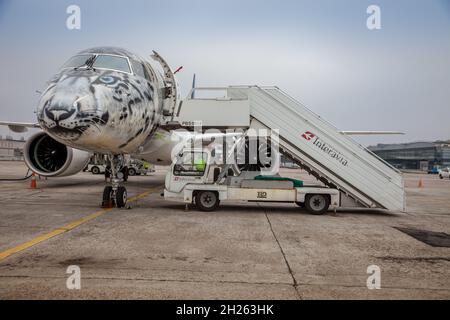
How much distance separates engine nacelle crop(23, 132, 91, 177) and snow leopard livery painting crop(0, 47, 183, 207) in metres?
Result: 4.68

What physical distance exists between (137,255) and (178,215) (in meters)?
4.13

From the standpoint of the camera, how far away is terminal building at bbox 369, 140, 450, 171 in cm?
9788

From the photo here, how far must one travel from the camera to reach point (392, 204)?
34.2 feet

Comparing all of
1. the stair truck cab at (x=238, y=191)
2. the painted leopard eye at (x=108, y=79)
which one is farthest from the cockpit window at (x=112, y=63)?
the stair truck cab at (x=238, y=191)

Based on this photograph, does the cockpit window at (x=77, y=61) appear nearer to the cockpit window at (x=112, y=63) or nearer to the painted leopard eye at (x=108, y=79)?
the cockpit window at (x=112, y=63)

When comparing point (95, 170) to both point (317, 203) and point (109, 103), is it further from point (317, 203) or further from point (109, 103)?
point (109, 103)

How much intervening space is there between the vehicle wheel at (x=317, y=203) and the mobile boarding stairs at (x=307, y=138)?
0.50 m

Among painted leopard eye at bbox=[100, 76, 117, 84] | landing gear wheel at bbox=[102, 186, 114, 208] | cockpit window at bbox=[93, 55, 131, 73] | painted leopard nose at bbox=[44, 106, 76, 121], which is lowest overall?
landing gear wheel at bbox=[102, 186, 114, 208]

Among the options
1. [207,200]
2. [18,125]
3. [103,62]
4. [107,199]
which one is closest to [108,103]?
[103,62]

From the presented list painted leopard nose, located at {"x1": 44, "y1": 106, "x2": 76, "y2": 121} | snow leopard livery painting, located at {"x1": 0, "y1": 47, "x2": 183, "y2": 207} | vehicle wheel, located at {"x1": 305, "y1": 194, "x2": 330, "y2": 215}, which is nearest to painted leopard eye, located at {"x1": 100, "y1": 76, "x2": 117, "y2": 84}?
snow leopard livery painting, located at {"x1": 0, "y1": 47, "x2": 183, "y2": 207}

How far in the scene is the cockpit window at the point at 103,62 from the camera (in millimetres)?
8797

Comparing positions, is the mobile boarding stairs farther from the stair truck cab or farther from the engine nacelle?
the engine nacelle

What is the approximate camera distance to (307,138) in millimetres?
10609
